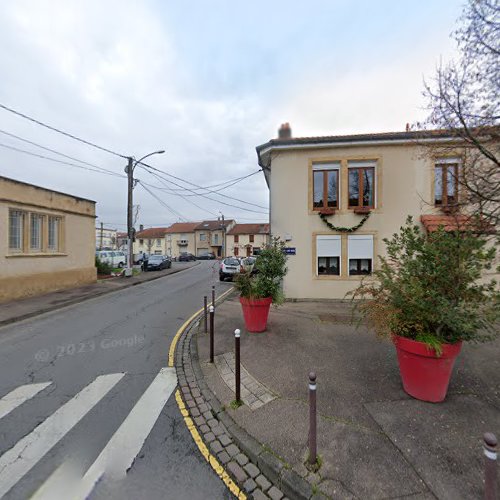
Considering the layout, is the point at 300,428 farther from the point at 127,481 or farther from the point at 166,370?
the point at 166,370

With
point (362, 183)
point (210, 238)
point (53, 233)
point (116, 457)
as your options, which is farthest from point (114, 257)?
point (210, 238)

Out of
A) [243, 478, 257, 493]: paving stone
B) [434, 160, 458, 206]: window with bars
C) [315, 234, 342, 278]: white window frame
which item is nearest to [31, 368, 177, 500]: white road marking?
[243, 478, 257, 493]: paving stone

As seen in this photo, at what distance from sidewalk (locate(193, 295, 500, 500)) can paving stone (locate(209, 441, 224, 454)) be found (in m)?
0.35

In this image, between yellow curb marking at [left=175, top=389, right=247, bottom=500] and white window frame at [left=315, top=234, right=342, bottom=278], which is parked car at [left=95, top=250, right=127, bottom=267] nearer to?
white window frame at [left=315, top=234, right=342, bottom=278]

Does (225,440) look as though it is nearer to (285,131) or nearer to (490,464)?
(490,464)

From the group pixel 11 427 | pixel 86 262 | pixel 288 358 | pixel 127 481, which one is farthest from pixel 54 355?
pixel 86 262

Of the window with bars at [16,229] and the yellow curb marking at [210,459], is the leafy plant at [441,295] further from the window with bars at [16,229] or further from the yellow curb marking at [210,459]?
the window with bars at [16,229]

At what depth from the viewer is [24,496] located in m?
2.26

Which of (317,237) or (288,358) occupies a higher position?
(317,237)

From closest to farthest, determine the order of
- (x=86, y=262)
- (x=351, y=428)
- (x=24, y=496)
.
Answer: (x=24, y=496), (x=351, y=428), (x=86, y=262)

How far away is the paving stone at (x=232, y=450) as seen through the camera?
2.77m

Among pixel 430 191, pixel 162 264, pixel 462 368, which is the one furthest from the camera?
pixel 162 264

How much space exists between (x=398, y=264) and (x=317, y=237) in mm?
6485

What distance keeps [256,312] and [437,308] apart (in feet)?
12.0
